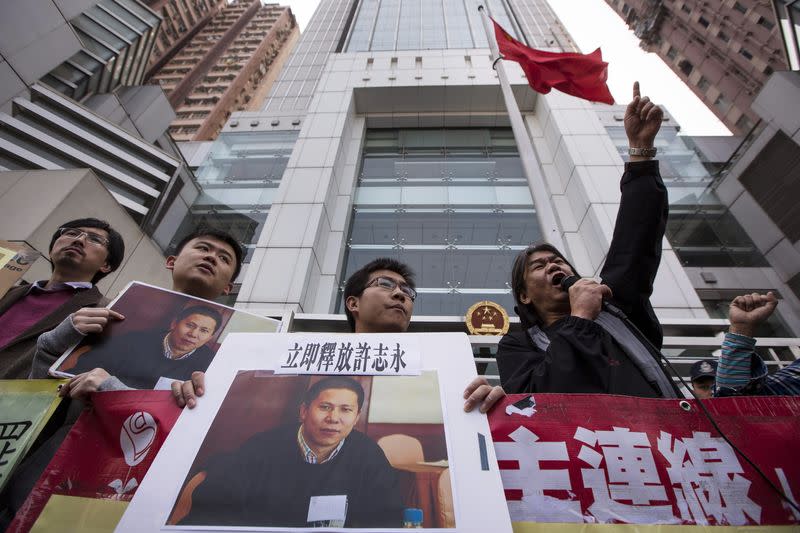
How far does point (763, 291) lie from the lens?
8547 millimetres

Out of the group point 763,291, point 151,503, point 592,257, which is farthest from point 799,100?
point 151,503

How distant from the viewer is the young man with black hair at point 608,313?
1.76m

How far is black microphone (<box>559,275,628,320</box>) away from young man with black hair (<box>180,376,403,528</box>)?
1.60m

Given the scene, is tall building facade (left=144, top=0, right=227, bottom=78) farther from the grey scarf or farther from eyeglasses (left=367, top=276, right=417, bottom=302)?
the grey scarf

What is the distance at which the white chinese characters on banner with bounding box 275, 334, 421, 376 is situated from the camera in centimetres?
161

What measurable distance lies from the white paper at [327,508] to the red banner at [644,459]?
2.18 feet

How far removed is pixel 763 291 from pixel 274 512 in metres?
11.8

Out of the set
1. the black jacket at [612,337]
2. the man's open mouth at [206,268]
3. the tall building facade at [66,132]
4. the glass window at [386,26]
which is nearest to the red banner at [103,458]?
the man's open mouth at [206,268]

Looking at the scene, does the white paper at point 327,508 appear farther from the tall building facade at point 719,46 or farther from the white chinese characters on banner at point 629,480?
the tall building facade at point 719,46

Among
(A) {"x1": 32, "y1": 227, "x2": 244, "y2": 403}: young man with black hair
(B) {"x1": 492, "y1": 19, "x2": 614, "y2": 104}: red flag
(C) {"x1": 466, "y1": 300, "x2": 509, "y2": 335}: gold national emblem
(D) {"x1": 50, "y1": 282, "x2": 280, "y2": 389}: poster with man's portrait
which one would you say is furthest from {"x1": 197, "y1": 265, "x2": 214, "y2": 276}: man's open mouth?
(B) {"x1": 492, "y1": 19, "x2": 614, "y2": 104}: red flag

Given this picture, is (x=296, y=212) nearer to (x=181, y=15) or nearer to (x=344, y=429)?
(x=344, y=429)

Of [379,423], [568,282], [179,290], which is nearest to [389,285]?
[568,282]

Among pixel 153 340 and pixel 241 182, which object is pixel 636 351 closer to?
pixel 153 340

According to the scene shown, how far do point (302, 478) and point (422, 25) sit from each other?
1967 cm
